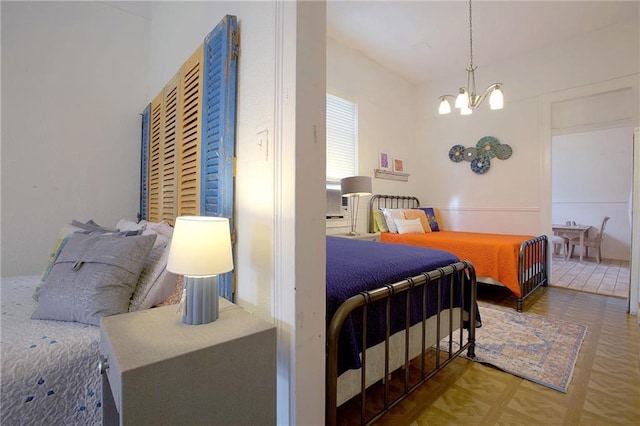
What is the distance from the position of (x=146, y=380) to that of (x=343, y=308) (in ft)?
2.07

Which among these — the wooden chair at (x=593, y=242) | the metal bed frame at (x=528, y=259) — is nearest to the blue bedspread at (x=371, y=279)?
the metal bed frame at (x=528, y=259)

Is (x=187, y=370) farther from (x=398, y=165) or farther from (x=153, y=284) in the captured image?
(x=398, y=165)

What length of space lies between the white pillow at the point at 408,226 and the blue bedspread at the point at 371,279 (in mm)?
1863

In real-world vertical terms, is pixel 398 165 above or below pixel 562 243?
above

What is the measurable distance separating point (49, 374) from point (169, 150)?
4.77ft

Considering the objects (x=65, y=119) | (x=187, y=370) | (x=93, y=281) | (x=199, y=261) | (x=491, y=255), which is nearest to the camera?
(x=187, y=370)

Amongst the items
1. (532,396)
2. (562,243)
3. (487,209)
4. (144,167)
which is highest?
(144,167)

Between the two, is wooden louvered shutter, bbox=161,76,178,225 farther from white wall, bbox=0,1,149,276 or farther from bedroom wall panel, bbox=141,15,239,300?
white wall, bbox=0,1,149,276

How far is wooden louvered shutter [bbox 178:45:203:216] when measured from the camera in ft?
5.00

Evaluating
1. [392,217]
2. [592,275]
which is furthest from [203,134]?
[592,275]

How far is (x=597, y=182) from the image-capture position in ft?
19.0

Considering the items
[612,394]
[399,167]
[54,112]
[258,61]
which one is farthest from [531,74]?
[54,112]

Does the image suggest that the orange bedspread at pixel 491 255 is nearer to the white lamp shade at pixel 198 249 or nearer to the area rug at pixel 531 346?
the area rug at pixel 531 346

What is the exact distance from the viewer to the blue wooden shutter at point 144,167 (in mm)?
2664
